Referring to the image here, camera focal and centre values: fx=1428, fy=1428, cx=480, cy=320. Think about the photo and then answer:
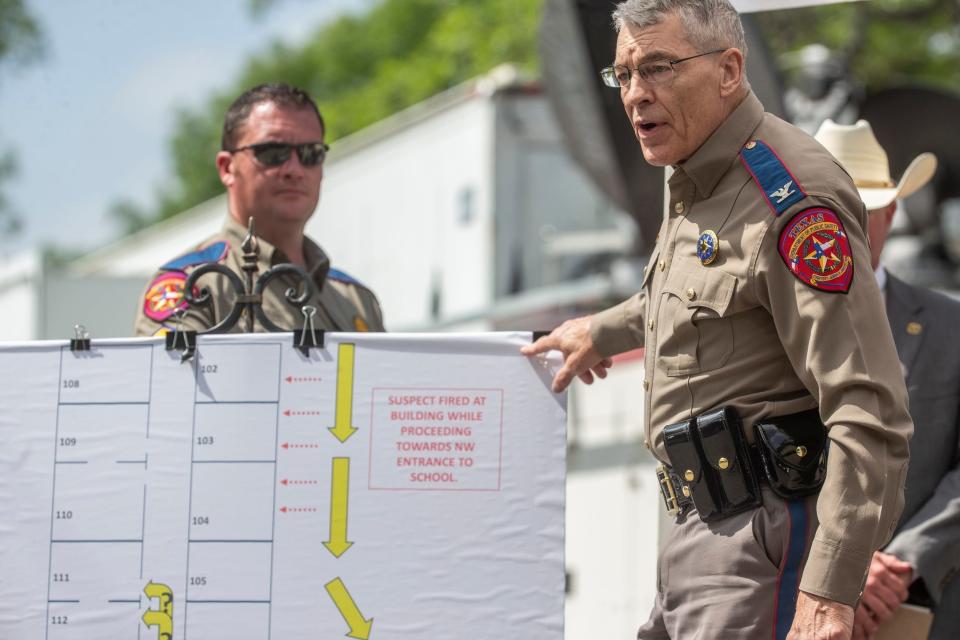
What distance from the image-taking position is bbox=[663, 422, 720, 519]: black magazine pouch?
9.77 ft

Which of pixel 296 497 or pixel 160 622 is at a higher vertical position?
pixel 296 497

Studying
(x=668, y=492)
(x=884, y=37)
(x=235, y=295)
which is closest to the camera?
(x=668, y=492)

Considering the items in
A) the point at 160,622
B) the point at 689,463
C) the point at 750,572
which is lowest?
the point at 160,622

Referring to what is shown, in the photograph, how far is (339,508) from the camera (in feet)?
11.2

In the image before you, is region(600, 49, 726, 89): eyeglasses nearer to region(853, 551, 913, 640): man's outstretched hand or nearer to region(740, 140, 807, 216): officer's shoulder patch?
region(740, 140, 807, 216): officer's shoulder patch

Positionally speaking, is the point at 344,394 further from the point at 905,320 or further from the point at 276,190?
the point at 905,320

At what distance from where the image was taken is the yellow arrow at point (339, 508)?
133 inches

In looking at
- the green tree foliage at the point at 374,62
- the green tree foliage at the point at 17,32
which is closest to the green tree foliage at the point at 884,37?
the green tree foliage at the point at 374,62

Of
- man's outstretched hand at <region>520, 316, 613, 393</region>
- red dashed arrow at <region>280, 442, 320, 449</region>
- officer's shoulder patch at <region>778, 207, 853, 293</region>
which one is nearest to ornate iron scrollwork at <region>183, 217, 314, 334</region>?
red dashed arrow at <region>280, 442, 320, 449</region>

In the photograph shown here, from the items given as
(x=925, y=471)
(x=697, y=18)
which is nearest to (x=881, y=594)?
(x=925, y=471)

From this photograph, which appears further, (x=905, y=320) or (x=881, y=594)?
(x=905, y=320)

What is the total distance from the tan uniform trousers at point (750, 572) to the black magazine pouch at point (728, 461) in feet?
0.09

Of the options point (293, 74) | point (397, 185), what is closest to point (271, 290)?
point (397, 185)

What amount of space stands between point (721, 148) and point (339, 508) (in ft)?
4.04
